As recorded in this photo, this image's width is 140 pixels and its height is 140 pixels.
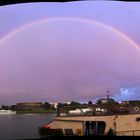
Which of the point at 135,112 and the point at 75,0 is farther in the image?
the point at 135,112

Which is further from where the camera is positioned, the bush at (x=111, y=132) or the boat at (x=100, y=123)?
the boat at (x=100, y=123)

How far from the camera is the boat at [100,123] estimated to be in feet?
21.1

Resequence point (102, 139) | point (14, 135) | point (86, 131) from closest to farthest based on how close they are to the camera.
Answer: point (102, 139) → point (86, 131) → point (14, 135)

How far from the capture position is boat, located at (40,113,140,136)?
6.43 metres

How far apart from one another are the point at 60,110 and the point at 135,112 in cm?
114

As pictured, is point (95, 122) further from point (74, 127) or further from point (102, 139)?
point (102, 139)

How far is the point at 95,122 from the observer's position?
6672mm

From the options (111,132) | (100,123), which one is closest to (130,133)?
(111,132)

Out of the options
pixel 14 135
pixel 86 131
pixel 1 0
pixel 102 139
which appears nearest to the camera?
pixel 1 0

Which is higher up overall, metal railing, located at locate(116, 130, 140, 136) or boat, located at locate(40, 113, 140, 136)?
boat, located at locate(40, 113, 140, 136)

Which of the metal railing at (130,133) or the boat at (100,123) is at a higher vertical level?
the boat at (100,123)

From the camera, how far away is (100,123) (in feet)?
21.8

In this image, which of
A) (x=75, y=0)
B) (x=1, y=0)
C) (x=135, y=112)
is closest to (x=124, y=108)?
(x=135, y=112)

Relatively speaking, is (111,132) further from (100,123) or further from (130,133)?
(100,123)
